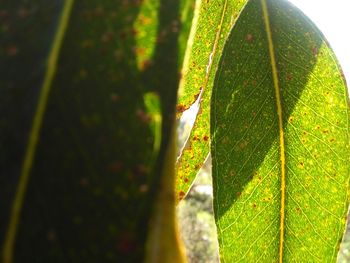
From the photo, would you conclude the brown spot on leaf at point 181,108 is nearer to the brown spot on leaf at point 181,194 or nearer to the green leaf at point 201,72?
the green leaf at point 201,72

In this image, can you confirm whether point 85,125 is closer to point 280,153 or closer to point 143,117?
point 143,117

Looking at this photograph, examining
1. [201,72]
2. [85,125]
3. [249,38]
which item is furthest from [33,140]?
[201,72]

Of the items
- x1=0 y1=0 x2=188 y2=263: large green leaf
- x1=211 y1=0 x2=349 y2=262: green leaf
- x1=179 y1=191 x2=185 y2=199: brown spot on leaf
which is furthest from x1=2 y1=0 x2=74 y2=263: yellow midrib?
x1=179 y1=191 x2=185 y2=199: brown spot on leaf

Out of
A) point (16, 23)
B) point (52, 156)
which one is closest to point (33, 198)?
point (52, 156)

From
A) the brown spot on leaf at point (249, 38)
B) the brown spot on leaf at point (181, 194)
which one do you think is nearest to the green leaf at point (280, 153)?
the brown spot on leaf at point (249, 38)

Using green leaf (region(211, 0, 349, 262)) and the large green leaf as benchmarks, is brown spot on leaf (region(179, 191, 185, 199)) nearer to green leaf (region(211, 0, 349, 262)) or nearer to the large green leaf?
green leaf (region(211, 0, 349, 262))
